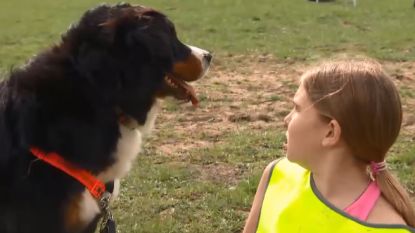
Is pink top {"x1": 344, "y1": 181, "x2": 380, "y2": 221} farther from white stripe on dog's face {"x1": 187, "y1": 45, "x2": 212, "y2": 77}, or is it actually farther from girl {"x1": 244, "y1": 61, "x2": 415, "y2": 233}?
white stripe on dog's face {"x1": 187, "y1": 45, "x2": 212, "y2": 77}

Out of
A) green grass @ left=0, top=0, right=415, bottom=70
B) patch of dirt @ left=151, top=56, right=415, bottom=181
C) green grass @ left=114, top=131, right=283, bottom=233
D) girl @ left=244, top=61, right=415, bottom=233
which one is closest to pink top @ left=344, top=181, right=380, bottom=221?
girl @ left=244, top=61, right=415, bottom=233

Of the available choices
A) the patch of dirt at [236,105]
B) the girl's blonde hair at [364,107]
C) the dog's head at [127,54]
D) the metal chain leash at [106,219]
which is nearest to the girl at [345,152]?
the girl's blonde hair at [364,107]

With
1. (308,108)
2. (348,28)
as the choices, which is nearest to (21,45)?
(348,28)

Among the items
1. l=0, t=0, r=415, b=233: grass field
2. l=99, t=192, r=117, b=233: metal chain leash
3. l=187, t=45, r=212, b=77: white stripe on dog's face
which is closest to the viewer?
l=99, t=192, r=117, b=233: metal chain leash

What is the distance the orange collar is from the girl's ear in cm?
128

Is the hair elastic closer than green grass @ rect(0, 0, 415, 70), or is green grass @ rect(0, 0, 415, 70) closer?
the hair elastic

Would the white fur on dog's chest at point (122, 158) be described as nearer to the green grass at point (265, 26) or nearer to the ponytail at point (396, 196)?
the ponytail at point (396, 196)

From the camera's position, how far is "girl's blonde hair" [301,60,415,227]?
2088 mm

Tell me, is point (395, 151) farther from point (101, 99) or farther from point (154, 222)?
Result: point (101, 99)

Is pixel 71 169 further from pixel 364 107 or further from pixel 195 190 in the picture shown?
pixel 195 190

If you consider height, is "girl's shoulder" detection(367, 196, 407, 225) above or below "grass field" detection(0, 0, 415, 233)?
above

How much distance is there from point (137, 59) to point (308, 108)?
1.11m

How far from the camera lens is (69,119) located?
2992 millimetres

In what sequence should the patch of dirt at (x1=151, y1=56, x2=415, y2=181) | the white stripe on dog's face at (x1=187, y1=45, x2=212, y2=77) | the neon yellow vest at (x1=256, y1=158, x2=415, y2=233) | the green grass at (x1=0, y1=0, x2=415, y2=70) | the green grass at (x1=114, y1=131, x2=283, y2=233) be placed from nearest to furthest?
the neon yellow vest at (x1=256, y1=158, x2=415, y2=233) → the white stripe on dog's face at (x1=187, y1=45, x2=212, y2=77) → the green grass at (x1=114, y1=131, x2=283, y2=233) → the patch of dirt at (x1=151, y1=56, x2=415, y2=181) → the green grass at (x1=0, y1=0, x2=415, y2=70)
